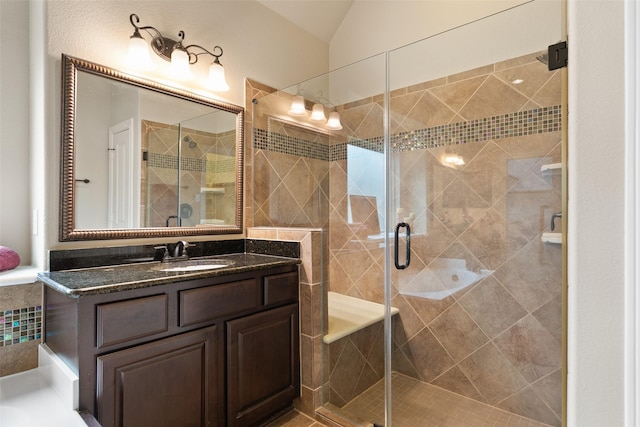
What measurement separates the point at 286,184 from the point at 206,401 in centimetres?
154

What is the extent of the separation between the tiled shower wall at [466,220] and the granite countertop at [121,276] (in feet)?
2.71

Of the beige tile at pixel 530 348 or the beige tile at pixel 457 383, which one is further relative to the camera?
the beige tile at pixel 457 383

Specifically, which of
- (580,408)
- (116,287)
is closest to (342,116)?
(116,287)

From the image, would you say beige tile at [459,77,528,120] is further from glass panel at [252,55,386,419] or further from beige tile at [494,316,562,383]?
beige tile at [494,316,562,383]

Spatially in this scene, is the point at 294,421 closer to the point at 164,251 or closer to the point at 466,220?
the point at 164,251

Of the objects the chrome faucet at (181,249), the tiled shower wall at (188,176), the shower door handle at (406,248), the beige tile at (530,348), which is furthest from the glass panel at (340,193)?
the beige tile at (530,348)

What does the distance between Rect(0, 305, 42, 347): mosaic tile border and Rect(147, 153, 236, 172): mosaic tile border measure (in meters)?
0.91

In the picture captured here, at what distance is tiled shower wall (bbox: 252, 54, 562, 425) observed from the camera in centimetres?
191

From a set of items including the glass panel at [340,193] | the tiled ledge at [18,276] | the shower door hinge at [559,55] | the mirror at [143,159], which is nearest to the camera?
the shower door hinge at [559,55]

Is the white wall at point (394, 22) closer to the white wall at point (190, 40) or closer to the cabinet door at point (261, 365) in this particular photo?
the white wall at point (190, 40)

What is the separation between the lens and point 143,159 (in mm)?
1898

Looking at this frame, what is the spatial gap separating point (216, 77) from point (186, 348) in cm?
162

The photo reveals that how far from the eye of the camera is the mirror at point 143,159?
1641 millimetres
